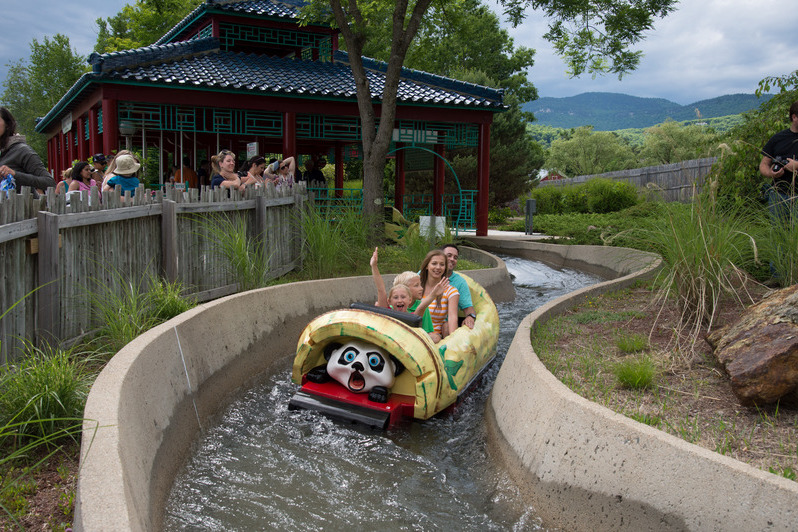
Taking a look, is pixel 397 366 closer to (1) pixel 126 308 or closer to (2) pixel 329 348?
(2) pixel 329 348

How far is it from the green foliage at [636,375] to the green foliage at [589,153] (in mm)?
73275

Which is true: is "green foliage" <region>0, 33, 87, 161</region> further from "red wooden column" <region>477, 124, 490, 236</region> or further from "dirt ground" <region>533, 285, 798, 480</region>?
"dirt ground" <region>533, 285, 798, 480</region>

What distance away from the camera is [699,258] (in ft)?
18.6

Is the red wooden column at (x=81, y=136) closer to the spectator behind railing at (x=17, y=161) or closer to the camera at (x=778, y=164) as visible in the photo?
the spectator behind railing at (x=17, y=161)

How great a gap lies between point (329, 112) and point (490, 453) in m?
13.2

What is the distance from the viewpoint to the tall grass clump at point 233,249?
8266 millimetres

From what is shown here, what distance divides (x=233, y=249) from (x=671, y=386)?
5324 mm

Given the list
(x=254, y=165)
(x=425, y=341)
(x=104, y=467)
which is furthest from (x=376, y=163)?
(x=104, y=467)

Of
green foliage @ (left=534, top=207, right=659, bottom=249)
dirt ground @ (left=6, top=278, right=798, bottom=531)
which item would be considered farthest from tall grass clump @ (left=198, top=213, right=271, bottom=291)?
green foliage @ (left=534, top=207, right=659, bottom=249)

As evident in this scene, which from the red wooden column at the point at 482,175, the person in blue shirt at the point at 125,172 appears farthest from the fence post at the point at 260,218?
the red wooden column at the point at 482,175

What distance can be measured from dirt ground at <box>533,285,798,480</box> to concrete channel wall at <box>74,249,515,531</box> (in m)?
2.85

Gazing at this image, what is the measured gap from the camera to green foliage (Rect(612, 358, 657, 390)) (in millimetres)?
4879

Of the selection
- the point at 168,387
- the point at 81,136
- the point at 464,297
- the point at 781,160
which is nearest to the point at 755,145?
the point at 781,160

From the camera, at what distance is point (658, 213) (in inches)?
275
